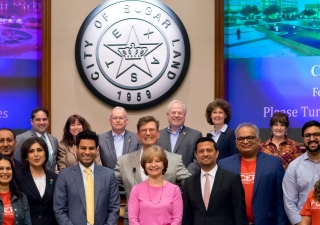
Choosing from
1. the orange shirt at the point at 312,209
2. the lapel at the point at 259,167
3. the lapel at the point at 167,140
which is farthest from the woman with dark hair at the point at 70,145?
the orange shirt at the point at 312,209

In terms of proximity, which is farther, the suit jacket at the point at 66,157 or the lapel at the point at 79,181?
the suit jacket at the point at 66,157

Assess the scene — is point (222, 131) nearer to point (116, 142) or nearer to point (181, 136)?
point (181, 136)

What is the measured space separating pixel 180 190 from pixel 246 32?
2.41 metres

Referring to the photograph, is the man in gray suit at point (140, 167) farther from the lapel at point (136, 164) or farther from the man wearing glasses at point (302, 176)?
the man wearing glasses at point (302, 176)

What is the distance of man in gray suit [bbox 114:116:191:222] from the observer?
5.17 metres

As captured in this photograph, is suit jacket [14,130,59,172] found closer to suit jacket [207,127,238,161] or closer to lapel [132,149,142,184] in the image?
lapel [132,149,142,184]

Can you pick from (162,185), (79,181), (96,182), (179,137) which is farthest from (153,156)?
(179,137)

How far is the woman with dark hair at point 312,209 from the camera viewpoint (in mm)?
4711

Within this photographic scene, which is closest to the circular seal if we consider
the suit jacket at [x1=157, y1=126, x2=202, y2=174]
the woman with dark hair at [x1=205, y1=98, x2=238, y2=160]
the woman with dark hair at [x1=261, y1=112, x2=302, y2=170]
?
the suit jacket at [x1=157, y1=126, x2=202, y2=174]

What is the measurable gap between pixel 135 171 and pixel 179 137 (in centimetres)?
75

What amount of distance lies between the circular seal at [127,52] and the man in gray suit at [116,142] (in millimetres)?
992

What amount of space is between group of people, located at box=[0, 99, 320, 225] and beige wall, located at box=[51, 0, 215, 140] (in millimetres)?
1551

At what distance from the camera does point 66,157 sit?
579 centimetres

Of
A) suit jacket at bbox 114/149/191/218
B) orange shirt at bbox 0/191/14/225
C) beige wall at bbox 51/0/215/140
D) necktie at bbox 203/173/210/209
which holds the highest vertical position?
beige wall at bbox 51/0/215/140
